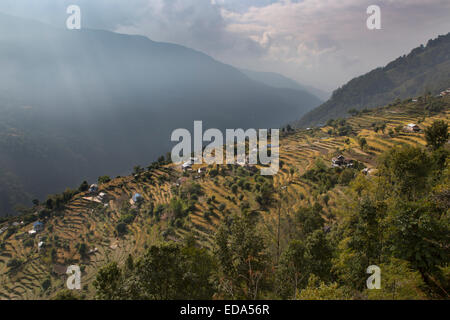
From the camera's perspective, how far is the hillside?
3381 cm

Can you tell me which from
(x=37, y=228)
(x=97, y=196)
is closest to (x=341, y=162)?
(x=97, y=196)

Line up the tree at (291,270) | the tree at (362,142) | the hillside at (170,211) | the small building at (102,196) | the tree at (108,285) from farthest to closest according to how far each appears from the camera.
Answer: the small building at (102,196)
the tree at (362,142)
the hillside at (170,211)
the tree at (291,270)
the tree at (108,285)

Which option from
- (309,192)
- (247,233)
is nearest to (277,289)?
(247,233)

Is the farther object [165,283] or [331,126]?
[331,126]

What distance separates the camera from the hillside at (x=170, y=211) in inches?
1331

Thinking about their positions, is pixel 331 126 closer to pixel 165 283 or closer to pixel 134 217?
pixel 134 217

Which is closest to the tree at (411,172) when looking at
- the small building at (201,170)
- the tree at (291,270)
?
the tree at (291,270)

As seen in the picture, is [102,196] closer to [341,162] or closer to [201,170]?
[201,170]

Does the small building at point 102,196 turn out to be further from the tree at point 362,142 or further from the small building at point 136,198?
the tree at point 362,142

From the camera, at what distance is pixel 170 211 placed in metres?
41.8

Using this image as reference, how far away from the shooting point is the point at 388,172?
2062cm

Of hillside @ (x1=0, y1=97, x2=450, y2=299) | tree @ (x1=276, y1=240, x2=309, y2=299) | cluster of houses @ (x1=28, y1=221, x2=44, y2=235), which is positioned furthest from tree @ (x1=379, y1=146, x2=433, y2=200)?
cluster of houses @ (x1=28, y1=221, x2=44, y2=235)

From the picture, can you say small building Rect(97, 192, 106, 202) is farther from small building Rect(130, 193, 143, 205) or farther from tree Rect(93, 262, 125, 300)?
tree Rect(93, 262, 125, 300)
